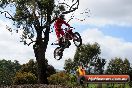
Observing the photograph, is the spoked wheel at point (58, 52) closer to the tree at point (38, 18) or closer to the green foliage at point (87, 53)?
the tree at point (38, 18)

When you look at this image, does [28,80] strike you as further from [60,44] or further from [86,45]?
[86,45]

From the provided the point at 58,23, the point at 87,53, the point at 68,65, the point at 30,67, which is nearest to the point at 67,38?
the point at 58,23

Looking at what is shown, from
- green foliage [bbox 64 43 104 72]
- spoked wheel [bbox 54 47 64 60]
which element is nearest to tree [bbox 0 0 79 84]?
spoked wheel [bbox 54 47 64 60]

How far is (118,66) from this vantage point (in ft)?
376

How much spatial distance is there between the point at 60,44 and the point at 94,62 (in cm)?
8102

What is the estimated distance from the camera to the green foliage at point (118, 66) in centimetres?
Result: 11244

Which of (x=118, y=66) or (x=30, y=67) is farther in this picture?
(x=118, y=66)

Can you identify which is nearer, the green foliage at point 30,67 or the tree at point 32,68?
the tree at point 32,68

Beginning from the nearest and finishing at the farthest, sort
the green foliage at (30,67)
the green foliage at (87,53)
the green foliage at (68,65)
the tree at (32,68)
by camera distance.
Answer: the tree at (32,68), the green foliage at (30,67), the green foliage at (87,53), the green foliage at (68,65)

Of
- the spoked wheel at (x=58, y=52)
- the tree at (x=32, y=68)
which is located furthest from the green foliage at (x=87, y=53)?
the spoked wheel at (x=58, y=52)

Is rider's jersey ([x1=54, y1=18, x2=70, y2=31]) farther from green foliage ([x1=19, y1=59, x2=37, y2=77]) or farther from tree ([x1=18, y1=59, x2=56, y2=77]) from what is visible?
green foliage ([x1=19, y1=59, x2=37, y2=77])

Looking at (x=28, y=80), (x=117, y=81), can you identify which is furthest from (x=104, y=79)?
(x=28, y=80)

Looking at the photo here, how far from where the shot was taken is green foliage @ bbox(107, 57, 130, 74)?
11244 cm

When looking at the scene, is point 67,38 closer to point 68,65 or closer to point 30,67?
point 30,67
